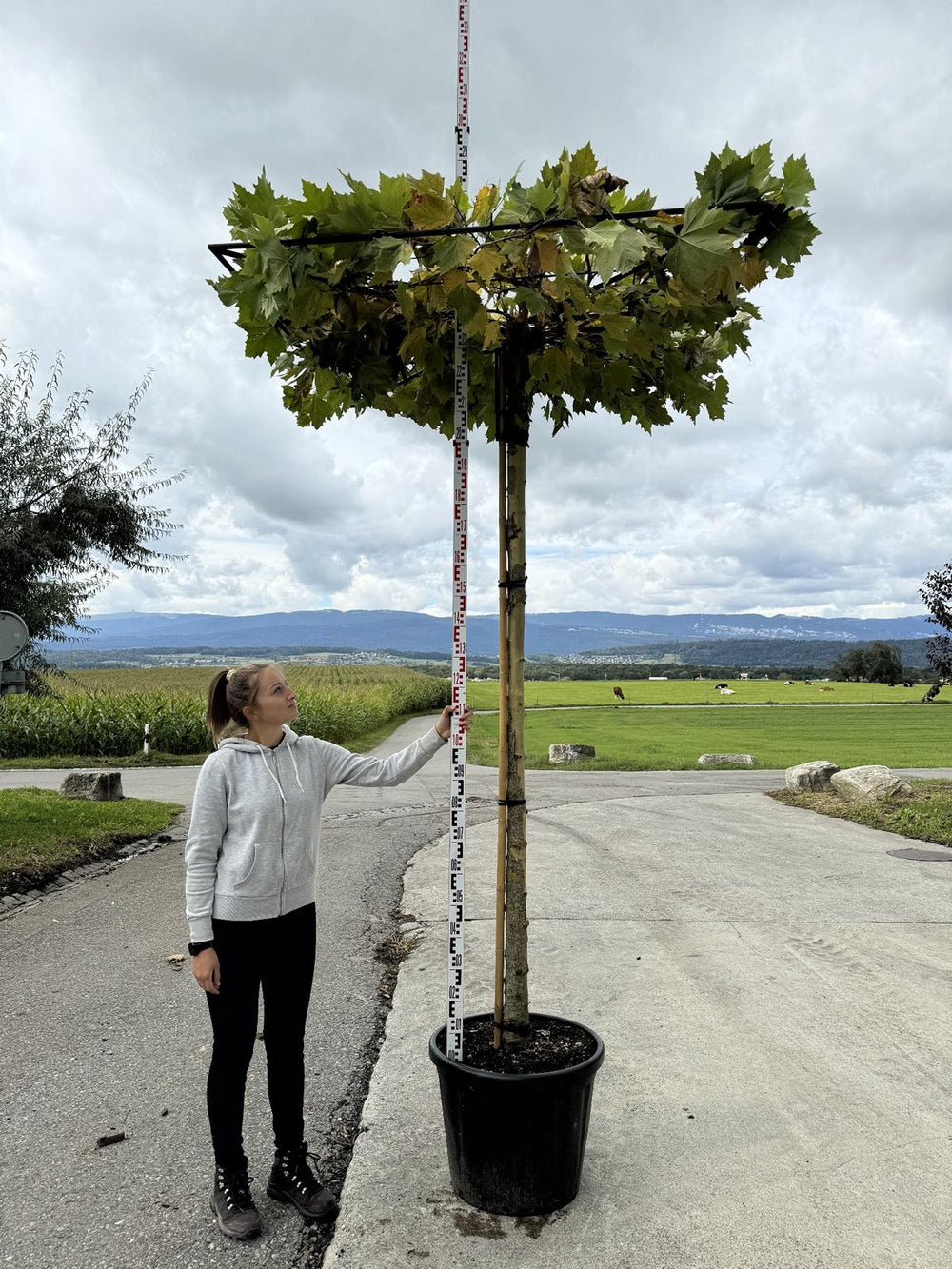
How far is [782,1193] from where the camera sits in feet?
11.4

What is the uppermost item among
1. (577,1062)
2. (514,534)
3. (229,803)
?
(514,534)

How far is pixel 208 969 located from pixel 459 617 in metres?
1.51

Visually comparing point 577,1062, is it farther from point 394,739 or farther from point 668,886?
point 394,739

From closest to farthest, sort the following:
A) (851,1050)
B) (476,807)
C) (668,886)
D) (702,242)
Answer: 1. (702,242)
2. (851,1050)
3. (668,886)
4. (476,807)

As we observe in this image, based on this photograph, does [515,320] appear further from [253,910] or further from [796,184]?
[253,910]

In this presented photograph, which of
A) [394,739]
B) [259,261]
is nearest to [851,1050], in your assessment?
[259,261]

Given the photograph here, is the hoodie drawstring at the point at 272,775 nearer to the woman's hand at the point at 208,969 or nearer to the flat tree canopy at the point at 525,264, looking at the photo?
the woman's hand at the point at 208,969

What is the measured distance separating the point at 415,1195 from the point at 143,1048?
7.15ft

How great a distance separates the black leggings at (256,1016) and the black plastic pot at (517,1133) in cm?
57

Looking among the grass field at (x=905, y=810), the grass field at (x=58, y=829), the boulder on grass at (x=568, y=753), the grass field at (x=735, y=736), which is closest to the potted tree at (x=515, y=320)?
the grass field at (x=58, y=829)

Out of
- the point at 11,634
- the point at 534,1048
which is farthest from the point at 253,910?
the point at 11,634

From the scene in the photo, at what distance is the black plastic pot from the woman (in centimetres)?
55

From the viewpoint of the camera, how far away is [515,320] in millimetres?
3535

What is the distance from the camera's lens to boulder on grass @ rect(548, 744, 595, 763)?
977 inches
